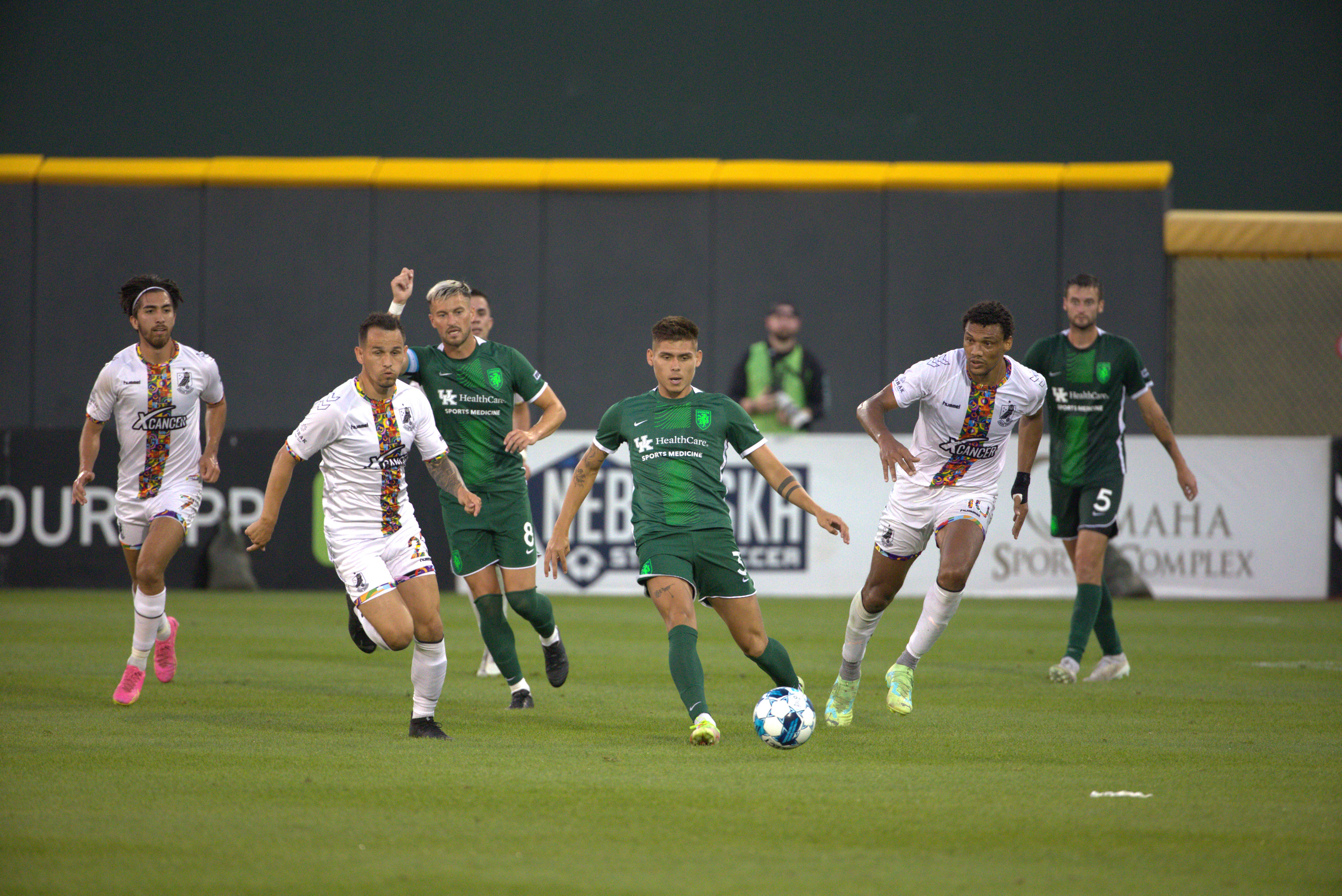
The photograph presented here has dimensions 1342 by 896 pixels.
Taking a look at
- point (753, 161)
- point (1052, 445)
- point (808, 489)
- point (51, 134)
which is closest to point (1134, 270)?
point (753, 161)

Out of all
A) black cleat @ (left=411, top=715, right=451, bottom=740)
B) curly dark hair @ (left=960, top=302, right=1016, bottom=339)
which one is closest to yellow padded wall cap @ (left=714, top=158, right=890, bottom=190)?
curly dark hair @ (left=960, top=302, right=1016, bottom=339)

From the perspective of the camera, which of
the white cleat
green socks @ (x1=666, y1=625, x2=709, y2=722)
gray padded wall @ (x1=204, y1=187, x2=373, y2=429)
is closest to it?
green socks @ (x1=666, y1=625, x2=709, y2=722)

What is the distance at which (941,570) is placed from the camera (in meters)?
7.84

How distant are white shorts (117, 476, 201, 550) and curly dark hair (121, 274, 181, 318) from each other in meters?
1.02

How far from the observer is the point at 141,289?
859 cm

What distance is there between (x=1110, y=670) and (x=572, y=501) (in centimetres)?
410

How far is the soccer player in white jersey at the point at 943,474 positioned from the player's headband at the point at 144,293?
399 cm

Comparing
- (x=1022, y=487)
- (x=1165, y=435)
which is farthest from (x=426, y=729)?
(x=1165, y=435)

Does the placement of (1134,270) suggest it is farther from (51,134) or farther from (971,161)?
(51,134)

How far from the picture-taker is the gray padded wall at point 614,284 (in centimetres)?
1958

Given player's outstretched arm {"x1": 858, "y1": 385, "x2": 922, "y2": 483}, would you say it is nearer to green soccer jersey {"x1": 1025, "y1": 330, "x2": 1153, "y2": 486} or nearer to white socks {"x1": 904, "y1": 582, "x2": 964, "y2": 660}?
white socks {"x1": 904, "y1": 582, "x2": 964, "y2": 660}

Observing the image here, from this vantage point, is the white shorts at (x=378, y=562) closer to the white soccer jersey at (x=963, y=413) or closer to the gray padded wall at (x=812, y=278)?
the white soccer jersey at (x=963, y=413)

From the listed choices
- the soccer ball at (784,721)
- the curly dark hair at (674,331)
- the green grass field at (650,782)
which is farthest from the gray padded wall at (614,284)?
the soccer ball at (784,721)

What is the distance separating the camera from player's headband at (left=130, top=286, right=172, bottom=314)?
28.1 ft
